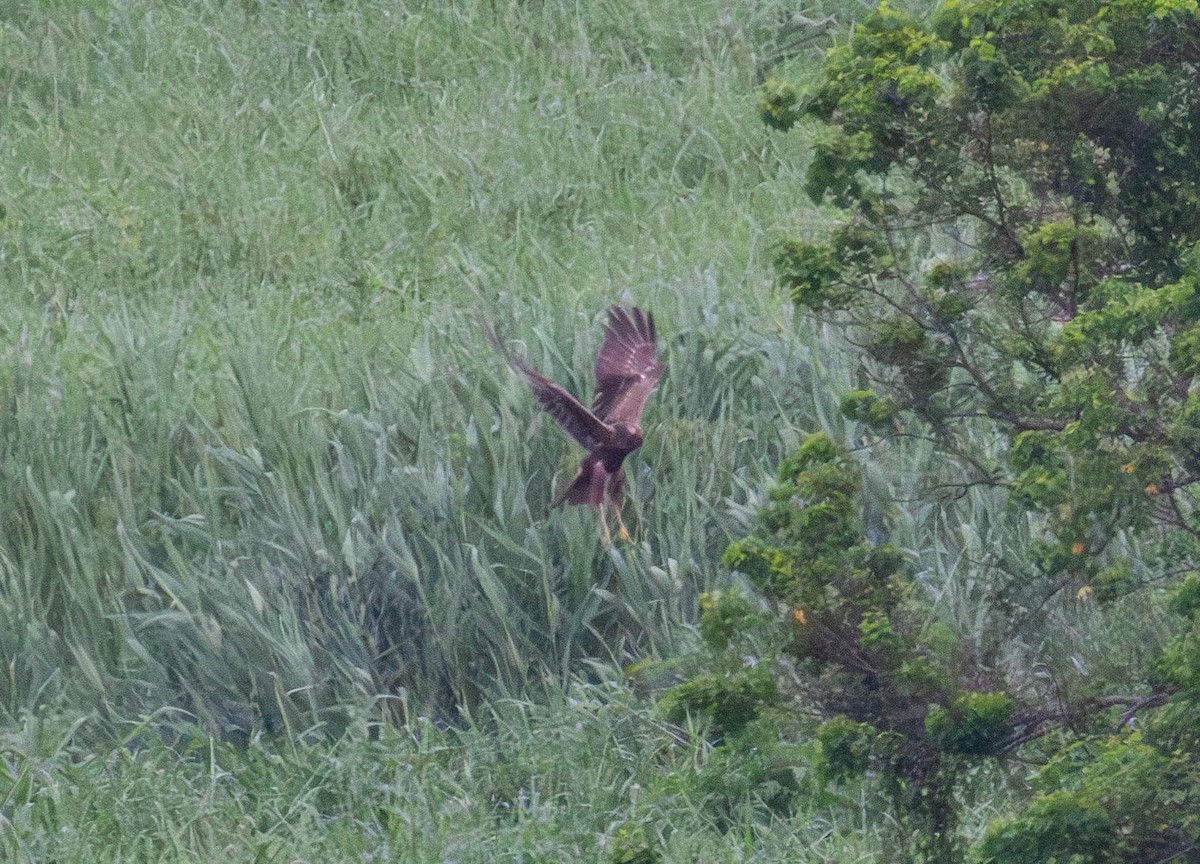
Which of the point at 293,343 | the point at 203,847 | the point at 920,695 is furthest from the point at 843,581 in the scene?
the point at 293,343

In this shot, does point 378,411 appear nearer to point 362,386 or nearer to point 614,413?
point 362,386

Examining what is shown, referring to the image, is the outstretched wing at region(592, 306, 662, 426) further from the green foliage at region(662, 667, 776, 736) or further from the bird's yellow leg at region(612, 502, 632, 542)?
the green foliage at region(662, 667, 776, 736)

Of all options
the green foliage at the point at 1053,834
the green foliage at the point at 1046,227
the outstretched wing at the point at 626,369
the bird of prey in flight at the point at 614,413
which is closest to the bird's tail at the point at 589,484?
the bird of prey in flight at the point at 614,413

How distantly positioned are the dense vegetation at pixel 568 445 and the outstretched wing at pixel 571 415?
294 mm

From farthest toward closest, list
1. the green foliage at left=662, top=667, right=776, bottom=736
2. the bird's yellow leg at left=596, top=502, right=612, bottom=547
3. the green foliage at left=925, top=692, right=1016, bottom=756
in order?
1. the bird's yellow leg at left=596, top=502, right=612, bottom=547
2. the green foliage at left=662, top=667, right=776, bottom=736
3. the green foliage at left=925, top=692, right=1016, bottom=756

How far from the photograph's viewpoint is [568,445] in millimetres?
5305

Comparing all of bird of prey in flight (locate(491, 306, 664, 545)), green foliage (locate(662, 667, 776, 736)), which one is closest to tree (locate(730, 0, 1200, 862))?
green foliage (locate(662, 667, 776, 736))

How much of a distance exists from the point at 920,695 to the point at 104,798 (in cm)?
200

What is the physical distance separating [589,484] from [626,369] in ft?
1.00

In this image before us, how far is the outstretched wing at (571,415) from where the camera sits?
468 cm

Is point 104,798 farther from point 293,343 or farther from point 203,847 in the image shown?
point 293,343

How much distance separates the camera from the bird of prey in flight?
4.89m

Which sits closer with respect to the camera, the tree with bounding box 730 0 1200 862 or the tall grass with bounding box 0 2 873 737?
the tree with bounding box 730 0 1200 862

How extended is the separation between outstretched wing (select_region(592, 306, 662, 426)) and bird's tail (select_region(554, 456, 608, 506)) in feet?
0.39
